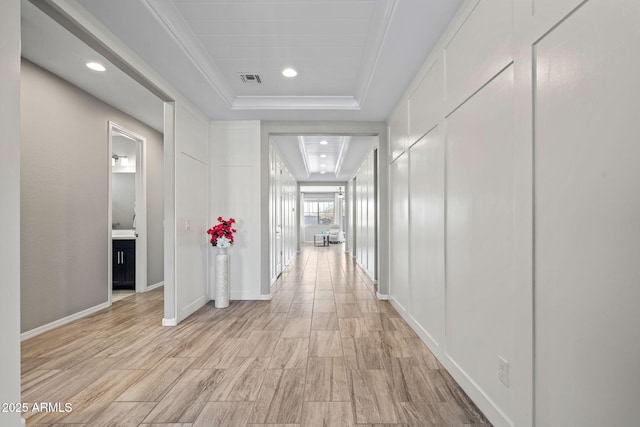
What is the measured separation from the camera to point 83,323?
3.50m

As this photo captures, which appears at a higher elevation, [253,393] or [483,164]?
[483,164]

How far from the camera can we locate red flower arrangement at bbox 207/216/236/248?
13.9ft

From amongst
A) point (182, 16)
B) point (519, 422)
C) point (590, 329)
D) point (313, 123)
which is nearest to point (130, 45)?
point (182, 16)

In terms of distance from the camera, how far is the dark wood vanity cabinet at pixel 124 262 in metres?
5.04

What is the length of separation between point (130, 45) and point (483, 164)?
2.88 m

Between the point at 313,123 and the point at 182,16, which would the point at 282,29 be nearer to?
the point at 182,16

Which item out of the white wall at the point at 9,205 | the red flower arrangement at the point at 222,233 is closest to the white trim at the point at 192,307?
the red flower arrangement at the point at 222,233

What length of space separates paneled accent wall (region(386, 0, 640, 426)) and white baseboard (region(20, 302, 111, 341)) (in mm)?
3825

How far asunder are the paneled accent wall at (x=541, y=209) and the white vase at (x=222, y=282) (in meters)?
2.84

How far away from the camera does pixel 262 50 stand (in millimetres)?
2975

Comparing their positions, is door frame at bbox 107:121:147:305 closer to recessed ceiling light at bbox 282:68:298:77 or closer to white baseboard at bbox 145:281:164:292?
white baseboard at bbox 145:281:164:292

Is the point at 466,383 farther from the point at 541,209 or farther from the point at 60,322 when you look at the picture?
the point at 60,322

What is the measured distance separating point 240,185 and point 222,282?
140 cm

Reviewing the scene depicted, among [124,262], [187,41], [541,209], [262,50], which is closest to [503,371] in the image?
[541,209]
